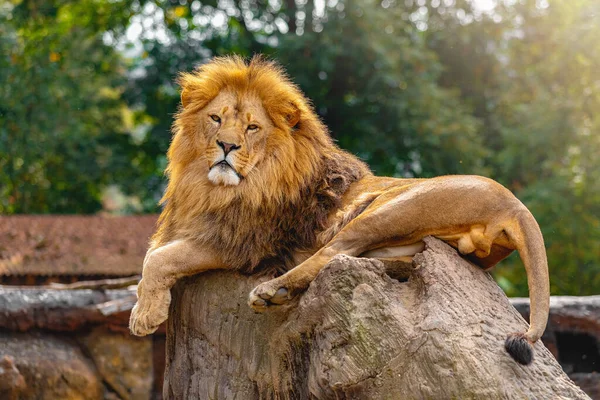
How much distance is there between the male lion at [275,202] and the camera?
13.4 feet

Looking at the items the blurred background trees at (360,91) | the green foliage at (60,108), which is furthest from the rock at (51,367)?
the green foliage at (60,108)

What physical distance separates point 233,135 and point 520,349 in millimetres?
1780

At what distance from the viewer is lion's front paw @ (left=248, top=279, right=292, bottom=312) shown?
407 cm

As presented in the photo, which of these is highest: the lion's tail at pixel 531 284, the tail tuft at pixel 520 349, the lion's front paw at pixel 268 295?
the lion's tail at pixel 531 284

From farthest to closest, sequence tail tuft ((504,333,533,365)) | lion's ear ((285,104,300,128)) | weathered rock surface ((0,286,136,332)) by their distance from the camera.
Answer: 1. weathered rock surface ((0,286,136,332))
2. lion's ear ((285,104,300,128))
3. tail tuft ((504,333,533,365))

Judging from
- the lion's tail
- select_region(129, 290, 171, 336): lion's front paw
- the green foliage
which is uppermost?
A: the lion's tail

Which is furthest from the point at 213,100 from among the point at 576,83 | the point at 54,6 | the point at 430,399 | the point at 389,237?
the point at 54,6

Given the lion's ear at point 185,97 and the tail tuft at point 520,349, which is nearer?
the tail tuft at point 520,349

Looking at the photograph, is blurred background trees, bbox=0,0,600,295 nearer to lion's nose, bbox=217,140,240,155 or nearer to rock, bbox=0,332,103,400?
rock, bbox=0,332,103,400

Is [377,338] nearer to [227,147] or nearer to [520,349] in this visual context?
[520,349]

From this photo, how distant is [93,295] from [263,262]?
2705 mm

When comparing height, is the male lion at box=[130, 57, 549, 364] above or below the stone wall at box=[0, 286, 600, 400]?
above

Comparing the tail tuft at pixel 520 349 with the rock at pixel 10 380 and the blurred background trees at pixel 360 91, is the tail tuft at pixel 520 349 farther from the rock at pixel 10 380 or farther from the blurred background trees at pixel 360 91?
the blurred background trees at pixel 360 91

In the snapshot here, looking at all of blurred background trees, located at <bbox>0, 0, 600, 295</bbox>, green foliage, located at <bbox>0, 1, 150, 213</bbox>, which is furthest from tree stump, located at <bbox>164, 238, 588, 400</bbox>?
green foliage, located at <bbox>0, 1, 150, 213</bbox>
